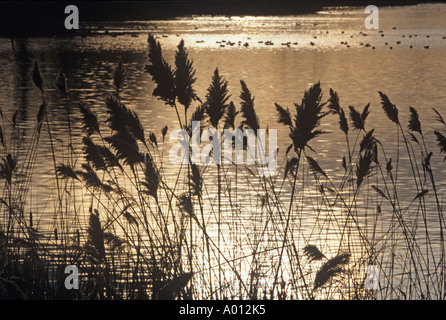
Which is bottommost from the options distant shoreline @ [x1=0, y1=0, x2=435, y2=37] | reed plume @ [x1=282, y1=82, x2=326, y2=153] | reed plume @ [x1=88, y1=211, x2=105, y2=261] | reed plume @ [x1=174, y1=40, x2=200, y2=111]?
reed plume @ [x1=88, y1=211, x2=105, y2=261]

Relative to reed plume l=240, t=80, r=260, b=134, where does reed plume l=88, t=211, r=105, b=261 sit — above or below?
below

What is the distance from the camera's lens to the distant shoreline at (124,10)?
3250 inches

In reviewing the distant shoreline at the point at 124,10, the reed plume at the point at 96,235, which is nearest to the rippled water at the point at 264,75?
the reed plume at the point at 96,235

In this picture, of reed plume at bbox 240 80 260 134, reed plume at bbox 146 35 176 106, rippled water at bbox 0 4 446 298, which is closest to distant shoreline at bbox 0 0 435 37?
rippled water at bbox 0 4 446 298

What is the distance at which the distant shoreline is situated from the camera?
271ft

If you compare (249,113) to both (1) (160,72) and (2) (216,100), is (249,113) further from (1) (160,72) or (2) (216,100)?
(1) (160,72)

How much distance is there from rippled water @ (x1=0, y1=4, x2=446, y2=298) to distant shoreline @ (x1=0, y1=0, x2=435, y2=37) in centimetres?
1022

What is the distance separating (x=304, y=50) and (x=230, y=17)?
72861 millimetres

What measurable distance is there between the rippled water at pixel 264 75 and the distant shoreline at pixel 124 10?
10223mm

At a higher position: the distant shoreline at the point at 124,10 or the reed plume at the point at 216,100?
the distant shoreline at the point at 124,10

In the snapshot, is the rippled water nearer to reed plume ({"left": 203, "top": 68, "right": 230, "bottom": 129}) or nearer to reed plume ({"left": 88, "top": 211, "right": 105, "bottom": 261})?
reed plume ({"left": 88, "top": 211, "right": 105, "bottom": 261})

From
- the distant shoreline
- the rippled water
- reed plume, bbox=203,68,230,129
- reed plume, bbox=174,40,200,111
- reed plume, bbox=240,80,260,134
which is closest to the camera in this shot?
reed plume, bbox=174,40,200,111

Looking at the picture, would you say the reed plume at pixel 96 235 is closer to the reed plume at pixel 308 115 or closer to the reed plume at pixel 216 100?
the reed plume at pixel 216 100

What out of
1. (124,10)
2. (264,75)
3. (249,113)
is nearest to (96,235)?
(249,113)
